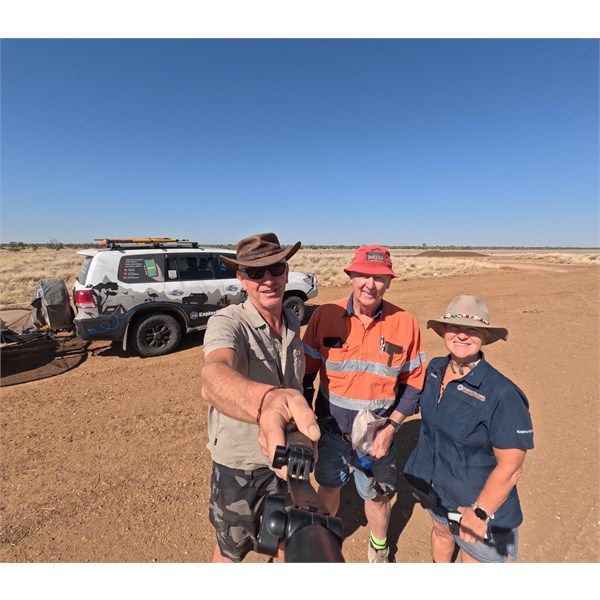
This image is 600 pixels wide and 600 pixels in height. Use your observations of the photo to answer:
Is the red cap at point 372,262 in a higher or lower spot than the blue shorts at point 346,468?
higher

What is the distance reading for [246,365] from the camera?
60.5 inches

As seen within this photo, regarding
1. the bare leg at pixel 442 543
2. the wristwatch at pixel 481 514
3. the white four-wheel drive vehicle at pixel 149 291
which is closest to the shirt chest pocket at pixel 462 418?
the wristwatch at pixel 481 514

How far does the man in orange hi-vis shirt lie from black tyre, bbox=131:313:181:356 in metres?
4.20

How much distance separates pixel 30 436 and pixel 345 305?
3.78 metres

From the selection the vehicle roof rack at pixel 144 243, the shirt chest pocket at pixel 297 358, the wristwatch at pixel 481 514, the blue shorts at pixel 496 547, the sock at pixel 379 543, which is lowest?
the sock at pixel 379 543

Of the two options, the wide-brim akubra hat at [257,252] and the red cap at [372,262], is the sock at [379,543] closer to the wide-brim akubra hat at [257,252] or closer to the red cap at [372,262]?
the red cap at [372,262]

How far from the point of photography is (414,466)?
1.91 metres

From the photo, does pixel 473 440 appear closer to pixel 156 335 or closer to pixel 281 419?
pixel 281 419

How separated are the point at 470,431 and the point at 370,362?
65cm

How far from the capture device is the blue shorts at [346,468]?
205 cm

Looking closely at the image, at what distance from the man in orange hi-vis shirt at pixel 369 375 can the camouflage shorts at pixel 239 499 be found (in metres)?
0.64

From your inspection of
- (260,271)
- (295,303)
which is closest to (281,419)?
(260,271)

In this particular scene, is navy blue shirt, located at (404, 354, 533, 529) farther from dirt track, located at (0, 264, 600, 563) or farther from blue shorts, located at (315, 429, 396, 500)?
dirt track, located at (0, 264, 600, 563)

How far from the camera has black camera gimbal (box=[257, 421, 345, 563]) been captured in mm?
746
